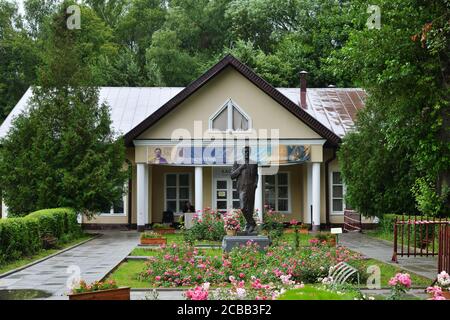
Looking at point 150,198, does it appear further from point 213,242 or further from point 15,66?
point 15,66

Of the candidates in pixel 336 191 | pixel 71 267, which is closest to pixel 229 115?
A: pixel 336 191

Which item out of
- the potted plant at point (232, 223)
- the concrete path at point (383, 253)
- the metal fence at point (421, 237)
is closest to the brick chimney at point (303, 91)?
the concrete path at point (383, 253)

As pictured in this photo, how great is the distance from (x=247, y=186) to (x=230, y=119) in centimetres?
1064

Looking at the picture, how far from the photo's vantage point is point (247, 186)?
1655cm

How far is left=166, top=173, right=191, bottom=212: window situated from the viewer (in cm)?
2961

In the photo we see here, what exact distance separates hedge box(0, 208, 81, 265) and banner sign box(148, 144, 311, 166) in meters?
5.36

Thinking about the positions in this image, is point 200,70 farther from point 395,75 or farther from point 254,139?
point 395,75

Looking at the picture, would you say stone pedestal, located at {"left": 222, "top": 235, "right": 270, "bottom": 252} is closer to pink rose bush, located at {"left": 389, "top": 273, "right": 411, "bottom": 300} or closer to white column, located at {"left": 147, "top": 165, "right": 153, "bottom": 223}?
pink rose bush, located at {"left": 389, "top": 273, "right": 411, "bottom": 300}

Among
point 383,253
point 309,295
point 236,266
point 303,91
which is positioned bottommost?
point 383,253

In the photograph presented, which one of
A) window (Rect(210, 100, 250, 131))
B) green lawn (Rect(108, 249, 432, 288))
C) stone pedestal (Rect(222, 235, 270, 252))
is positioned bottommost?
green lawn (Rect(108, 249, 432, 288))

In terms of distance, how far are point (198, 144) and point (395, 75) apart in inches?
499

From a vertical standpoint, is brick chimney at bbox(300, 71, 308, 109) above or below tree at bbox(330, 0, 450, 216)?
above

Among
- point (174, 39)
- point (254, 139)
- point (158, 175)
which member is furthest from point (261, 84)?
point (174, 39)

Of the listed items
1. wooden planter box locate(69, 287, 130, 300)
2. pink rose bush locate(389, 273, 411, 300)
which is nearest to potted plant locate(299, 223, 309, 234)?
wooden planter box locate(69, 287, 130, 300)
